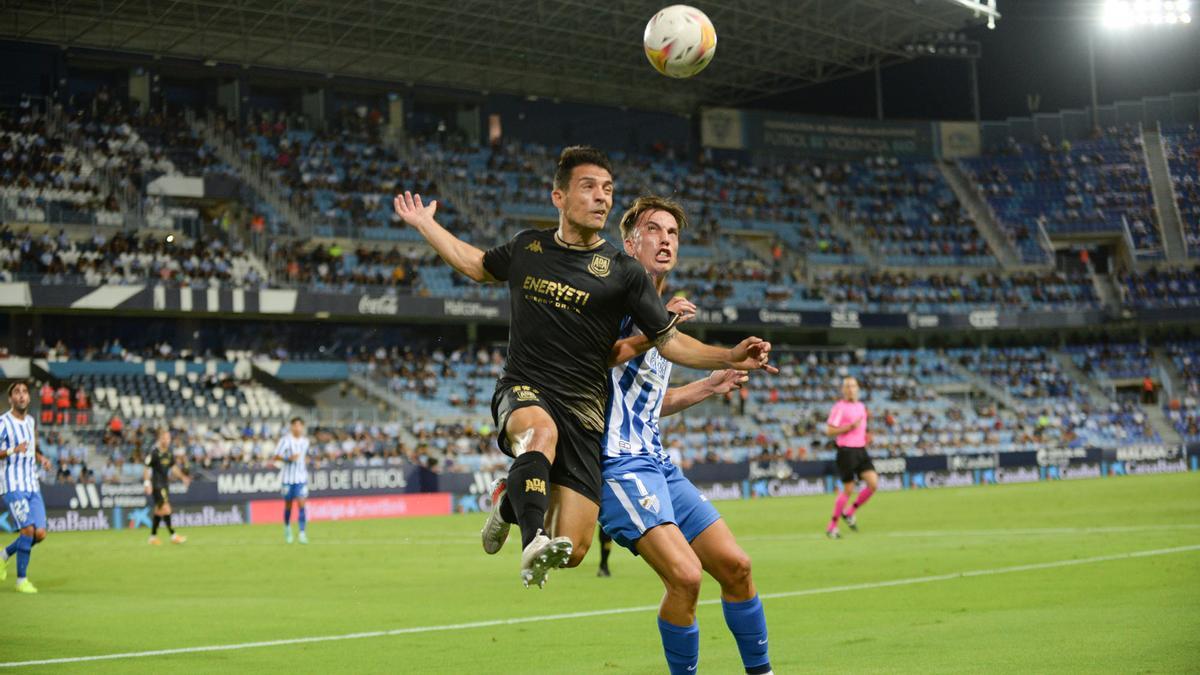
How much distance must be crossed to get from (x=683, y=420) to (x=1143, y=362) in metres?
26.3

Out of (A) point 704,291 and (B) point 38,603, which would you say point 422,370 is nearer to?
(A) point 704,291

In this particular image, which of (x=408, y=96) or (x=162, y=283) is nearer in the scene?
(x=162, y=283)

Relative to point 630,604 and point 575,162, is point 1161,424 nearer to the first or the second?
point 630,604

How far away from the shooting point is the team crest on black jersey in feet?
23.2

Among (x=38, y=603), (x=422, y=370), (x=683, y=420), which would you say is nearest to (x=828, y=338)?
(x=683, y=420)

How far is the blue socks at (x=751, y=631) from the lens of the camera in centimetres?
707

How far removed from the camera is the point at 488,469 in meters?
40.8

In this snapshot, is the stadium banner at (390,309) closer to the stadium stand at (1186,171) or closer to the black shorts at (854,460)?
the stadium stand at (1186,171)

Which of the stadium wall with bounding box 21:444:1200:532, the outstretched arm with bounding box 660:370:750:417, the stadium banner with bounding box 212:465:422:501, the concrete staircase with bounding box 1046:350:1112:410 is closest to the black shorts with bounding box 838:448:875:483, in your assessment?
the stadium wall with bounding box 21:444:1200:532

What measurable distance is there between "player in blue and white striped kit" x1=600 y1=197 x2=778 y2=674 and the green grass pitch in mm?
1829

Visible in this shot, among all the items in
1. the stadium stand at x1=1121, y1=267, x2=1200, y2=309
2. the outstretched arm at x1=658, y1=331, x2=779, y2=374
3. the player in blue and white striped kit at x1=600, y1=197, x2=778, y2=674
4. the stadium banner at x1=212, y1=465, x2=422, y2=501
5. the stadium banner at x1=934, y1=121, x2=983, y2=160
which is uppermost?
the stadium banner at x1=934, y1=121, x2=983, y2=160

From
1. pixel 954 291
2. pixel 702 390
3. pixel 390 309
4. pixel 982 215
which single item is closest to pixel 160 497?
pixel 390 309

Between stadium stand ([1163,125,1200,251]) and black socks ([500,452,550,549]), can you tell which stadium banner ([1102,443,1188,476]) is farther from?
black socks ([500,452,550,549])

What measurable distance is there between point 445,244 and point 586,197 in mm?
916
